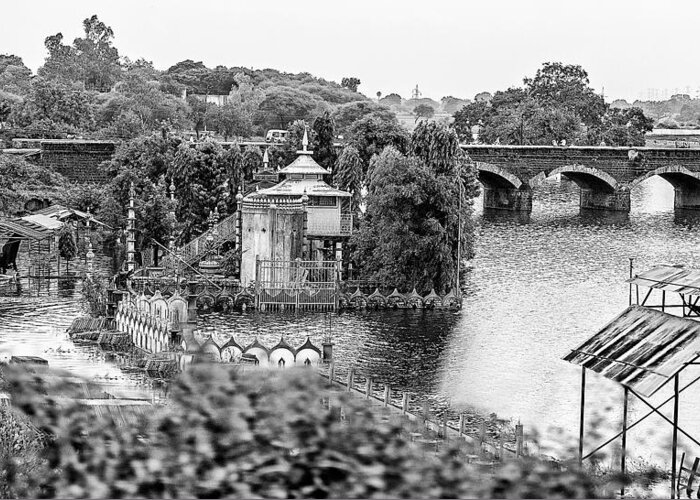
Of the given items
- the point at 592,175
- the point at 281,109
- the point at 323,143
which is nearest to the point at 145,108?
the point at 281,109

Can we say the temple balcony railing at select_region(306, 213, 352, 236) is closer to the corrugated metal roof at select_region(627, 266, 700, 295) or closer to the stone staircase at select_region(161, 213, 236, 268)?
the stone staircase at select_region(161, 213, 236, 268)

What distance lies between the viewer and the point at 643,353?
79.7 feet

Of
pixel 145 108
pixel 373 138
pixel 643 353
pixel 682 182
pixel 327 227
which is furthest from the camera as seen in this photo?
pixel 145 108

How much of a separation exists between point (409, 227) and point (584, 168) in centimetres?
4435

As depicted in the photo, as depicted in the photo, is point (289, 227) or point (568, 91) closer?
point (289, 227)

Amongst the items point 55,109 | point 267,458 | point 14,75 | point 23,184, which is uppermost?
point 14,75

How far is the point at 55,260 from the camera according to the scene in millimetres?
57219

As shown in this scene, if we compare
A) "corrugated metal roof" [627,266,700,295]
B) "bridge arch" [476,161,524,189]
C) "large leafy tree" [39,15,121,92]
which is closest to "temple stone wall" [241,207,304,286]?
"corrugated metal roof" [627,266,700,295]

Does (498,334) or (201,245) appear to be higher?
(201,245)

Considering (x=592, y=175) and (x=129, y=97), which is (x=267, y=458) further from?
(x=129, y=97)

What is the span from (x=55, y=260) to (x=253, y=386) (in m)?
46.5

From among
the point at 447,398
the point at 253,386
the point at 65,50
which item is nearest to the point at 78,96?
the point at 65,50

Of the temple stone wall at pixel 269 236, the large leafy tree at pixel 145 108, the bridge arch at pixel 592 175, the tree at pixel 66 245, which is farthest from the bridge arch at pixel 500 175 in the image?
the temple stone wall at pixel 269 236

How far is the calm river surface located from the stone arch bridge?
2142 cm
